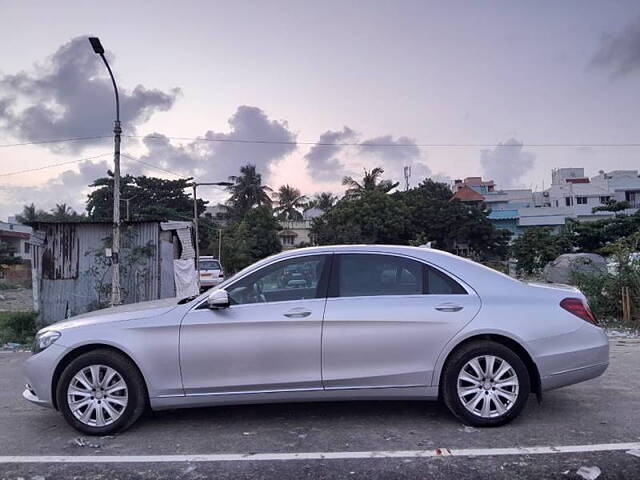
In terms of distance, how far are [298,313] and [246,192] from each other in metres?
60.7

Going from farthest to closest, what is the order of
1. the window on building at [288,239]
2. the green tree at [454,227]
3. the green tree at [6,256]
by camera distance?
the window on building at [288,239], the green tree at [454,227], the green tree at [6,256]

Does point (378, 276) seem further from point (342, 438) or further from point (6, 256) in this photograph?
point (6, 256)

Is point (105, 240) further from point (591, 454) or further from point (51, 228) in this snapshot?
point (591, 454)

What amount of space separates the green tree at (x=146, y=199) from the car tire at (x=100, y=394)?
167ft

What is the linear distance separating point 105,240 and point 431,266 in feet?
37.9

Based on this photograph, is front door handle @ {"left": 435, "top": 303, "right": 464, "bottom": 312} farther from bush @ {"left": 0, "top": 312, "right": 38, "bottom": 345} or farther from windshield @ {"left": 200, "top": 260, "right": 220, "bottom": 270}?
windshield @ {"left": 200, "top": 260, "right": 220, "bottom": 270}

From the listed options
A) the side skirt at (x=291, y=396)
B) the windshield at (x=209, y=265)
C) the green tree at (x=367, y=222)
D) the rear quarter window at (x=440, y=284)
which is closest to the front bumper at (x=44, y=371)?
the side skirt at (x=291, y=396)

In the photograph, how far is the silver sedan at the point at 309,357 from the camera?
482 cm

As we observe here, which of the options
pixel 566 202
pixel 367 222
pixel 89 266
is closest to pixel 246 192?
pixel 367 222

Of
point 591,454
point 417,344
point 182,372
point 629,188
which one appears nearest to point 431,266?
point 417,344

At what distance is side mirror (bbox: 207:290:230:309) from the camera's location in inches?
A: 191

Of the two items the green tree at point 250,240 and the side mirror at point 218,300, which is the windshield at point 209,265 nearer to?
the green tree at point 250,240

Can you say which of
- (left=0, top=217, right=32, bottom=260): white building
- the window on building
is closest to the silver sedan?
(left=0, top=217, right=32, bottom=260): white building

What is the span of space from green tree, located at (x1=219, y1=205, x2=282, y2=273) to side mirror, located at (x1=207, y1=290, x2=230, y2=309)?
40804mm
